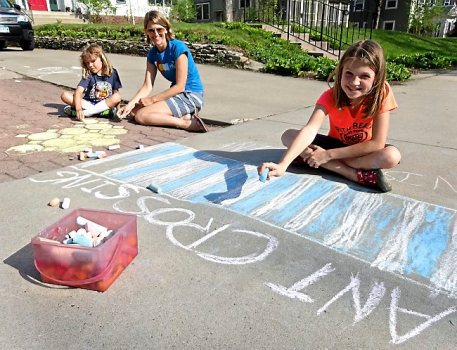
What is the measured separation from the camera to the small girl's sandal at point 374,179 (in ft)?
8.79

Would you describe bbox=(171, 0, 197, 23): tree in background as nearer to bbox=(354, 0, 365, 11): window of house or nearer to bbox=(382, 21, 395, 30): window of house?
bbox=(354, 0, 365, 11): window of house

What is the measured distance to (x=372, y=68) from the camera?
2.39 m

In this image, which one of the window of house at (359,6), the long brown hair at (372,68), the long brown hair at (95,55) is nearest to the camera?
the long brown hair at (372,68)

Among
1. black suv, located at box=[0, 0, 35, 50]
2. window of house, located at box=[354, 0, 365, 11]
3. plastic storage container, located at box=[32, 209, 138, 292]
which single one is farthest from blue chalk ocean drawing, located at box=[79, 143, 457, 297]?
window of house, located at box=[354, 0, 365, 11]

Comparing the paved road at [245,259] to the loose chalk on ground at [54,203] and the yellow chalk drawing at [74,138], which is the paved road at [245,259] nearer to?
the loose chalk on ground at [54,203]

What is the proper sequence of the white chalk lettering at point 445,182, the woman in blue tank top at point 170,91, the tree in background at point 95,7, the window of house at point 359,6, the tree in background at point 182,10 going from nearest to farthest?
the white chalk lettering at point 445,182 → the woman in blue tank top at point 170,91 → the window of house at point 359,6 → the tree in background at point 95,7 → the tree in background at point 182,10

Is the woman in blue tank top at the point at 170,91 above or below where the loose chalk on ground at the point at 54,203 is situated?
above

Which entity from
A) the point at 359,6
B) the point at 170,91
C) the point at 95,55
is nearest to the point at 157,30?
the point at 170,91

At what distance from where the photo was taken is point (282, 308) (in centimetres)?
159

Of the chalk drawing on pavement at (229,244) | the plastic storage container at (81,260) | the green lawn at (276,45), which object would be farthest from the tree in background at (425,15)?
the plastic storage container at (81,260)

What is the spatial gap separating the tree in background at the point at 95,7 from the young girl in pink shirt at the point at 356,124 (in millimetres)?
22889

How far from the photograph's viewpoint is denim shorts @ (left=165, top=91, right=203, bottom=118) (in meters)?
4.34

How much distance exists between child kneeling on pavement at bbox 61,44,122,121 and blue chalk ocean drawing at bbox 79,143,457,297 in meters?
1.59

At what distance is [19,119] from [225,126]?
2499mm
